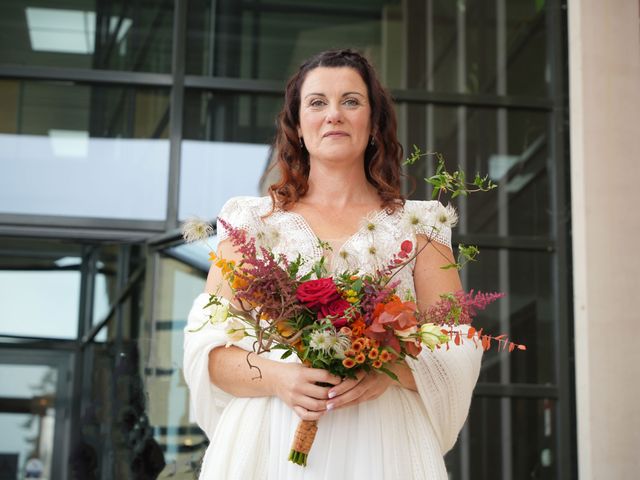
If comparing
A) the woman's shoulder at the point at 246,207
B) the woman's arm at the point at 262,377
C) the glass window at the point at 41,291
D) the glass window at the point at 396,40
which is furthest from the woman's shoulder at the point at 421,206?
the glass window at the point at 41,291

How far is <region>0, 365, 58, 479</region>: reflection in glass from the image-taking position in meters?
6.94

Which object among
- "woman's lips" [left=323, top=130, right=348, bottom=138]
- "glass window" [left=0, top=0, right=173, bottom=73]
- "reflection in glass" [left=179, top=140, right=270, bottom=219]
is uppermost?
"glass window" [left=0, top=0, right=173, bottom=73]

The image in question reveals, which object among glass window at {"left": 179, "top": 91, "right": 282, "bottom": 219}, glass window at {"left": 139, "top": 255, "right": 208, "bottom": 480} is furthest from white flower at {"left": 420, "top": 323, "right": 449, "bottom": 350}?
glass window at {"left": 179, "top": 91, "right": 282, "bottom": 219}

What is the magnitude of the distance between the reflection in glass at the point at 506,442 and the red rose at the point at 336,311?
12.4ft

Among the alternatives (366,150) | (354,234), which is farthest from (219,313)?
(366,150)

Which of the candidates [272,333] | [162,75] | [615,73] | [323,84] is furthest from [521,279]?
[272,333]

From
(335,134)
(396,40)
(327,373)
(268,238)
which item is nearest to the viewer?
(327,373)

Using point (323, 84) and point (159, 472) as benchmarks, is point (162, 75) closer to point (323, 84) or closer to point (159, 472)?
point (159, 472)

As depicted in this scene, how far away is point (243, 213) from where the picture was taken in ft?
11.8

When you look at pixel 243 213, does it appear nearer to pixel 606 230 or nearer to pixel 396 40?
pixel 606 230

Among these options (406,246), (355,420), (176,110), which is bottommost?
(355,420)

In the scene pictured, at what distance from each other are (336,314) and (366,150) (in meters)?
0.94

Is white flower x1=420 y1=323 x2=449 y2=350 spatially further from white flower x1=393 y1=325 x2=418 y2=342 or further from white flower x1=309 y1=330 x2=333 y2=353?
white flower x1=309 y1=330 x2=333 y2=353

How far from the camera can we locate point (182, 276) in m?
6.75
